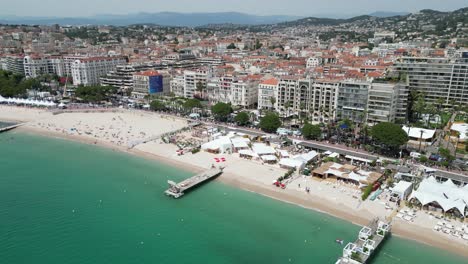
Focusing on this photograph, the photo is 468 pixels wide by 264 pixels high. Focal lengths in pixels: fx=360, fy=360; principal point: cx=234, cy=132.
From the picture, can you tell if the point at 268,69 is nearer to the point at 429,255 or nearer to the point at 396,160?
the point at 396,160

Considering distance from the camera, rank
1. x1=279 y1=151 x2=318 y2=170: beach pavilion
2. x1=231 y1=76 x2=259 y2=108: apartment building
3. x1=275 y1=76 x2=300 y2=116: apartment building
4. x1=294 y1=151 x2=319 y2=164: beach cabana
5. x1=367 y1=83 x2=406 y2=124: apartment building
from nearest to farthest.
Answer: x1=279 y1=151 x2=318 y2=170: beach pavilion → x1=294 y1=151 x2=319 y2=164: beach cabana → x1=367 y1=83 x2=406 y2=124: apartment building → x1=275 y1=76 x2=300 y2=116: apartment building → x1=231 y1=76 x2=259 y2=108: apartment building

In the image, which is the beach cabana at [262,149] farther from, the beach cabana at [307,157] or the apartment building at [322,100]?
the apartment building at [322,100]

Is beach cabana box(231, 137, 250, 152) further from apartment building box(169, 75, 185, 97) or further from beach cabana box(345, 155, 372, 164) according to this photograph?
apartment building box(169, 75, 185, 97)

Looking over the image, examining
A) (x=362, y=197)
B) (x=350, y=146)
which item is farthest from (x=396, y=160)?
(x=362, y=197)

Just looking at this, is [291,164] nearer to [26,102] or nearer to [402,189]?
[402,189]

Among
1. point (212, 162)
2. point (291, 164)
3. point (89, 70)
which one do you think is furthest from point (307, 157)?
point (89, 70)

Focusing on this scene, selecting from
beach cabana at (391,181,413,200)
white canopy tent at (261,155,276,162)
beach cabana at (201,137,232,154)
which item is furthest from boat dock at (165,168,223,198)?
beach cabana at (391,181,413,200)
